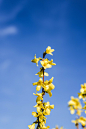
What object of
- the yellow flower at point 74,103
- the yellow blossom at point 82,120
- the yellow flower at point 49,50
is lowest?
the yellow blossom at point 82,120

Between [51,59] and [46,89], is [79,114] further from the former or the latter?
[51,59]

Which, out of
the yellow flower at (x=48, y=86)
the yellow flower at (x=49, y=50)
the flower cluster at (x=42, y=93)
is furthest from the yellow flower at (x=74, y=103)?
the yellow flower at (x=49, y=50)

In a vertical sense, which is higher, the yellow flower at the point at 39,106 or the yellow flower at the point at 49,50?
the yellow flower at the point at 49,50

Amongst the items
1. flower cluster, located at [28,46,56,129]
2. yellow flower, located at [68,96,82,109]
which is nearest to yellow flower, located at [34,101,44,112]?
flower cluster, located at [28,46,56,129]

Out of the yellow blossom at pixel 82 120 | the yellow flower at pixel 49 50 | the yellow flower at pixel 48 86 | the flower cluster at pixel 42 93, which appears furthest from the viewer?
the yellow flower at pixel 49 50

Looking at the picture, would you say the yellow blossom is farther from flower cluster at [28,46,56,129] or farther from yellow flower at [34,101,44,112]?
yellow flower at [34,101,44,112]

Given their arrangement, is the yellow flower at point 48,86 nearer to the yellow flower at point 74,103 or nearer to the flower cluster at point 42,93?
the flower cluster at point 42,93

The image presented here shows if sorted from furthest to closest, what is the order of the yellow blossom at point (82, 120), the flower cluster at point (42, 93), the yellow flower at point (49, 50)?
the yellow flower at point (49, 50)
the flower cluster at point (42, 93)
the yellow blossom at point (82, 120)

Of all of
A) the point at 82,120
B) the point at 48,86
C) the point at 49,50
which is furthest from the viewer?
the point at 49,50

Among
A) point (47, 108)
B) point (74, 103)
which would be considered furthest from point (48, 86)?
point (74, 103)

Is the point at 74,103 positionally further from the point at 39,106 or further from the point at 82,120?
the point at 39,106

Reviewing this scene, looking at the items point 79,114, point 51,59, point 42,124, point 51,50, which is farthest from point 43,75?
point 79,114
